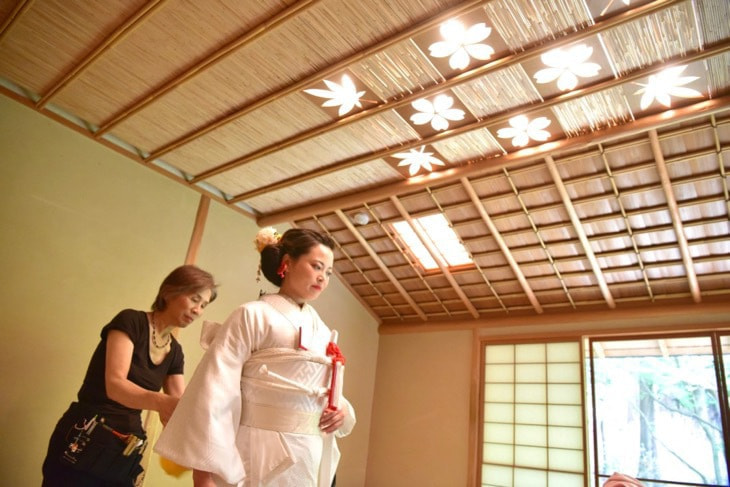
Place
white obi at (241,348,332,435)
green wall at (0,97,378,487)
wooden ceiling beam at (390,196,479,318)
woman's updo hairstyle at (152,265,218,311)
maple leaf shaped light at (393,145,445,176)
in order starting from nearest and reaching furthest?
1. white obi at (241,348,332,435)
2. woman's updo hairstyle at (152,265,218,311)
3. green wall at (0,97,378,487)
4. maple leaf shaped light at (393,145,445,176)
5. wooden ceiling beam at (390,196,479,318)

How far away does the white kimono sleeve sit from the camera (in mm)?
1315

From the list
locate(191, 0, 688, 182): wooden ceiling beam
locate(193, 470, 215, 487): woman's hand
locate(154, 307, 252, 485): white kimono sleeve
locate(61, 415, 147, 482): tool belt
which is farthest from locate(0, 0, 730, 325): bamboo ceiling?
locate(193, 470, 215, 487): woman's hand

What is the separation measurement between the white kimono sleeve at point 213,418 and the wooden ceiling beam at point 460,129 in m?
2.61

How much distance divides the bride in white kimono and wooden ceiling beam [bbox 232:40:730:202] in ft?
7.43

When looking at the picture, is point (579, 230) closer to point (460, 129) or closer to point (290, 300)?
point (460, 129)

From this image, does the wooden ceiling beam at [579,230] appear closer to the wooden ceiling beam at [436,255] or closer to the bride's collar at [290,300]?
the wooden ceiling beam at [436,255]

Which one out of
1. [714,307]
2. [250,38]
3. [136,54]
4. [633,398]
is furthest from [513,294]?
[136,54]

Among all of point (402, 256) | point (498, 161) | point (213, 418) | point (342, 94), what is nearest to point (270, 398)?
point (213, 418)

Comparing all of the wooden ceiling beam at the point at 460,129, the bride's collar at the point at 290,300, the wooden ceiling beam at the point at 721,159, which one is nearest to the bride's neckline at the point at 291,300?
the bride's collar at the point at 290,300

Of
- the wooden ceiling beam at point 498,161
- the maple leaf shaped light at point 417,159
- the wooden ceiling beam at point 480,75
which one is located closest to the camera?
the wooden ceiling beam at point 480,75

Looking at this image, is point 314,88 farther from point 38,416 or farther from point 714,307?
point 714,307

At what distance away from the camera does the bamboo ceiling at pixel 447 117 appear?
116 inches

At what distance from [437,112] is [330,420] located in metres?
2.58

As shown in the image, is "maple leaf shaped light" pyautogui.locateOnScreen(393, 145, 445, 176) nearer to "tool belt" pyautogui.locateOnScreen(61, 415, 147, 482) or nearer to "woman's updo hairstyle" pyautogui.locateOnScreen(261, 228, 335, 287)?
"woman's updo hairstyle" pyautogui.locateOnScreen(261, 228, 335, 287)
